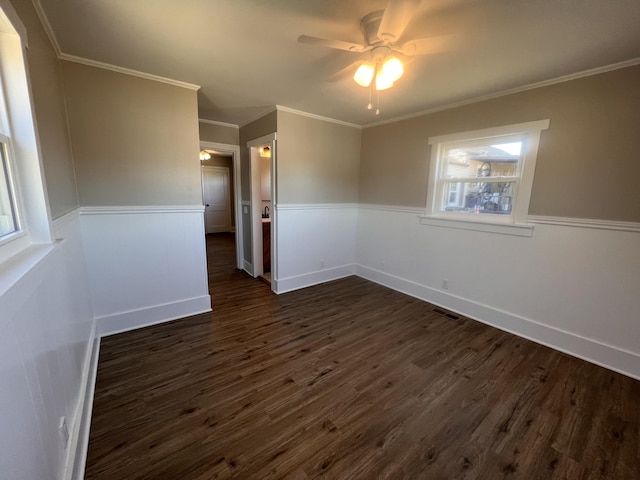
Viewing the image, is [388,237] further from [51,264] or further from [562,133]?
[51,264]

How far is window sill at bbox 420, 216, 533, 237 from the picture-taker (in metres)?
2.63

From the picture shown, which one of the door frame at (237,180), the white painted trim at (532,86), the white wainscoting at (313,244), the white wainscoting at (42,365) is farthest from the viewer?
the door frame at (237,180)

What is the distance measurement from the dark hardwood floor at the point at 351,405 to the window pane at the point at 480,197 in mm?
1316

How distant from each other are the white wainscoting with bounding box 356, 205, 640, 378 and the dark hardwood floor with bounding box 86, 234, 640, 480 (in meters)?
0.18

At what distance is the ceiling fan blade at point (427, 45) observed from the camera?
1.71m

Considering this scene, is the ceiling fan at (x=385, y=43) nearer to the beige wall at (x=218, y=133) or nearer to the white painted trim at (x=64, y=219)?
the white painted trim at (x=64, y=219)

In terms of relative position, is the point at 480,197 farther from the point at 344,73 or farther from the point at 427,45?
the point at 344,73

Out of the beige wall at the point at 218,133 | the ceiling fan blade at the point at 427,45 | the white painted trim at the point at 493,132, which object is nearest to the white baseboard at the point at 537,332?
the white painted trim at the point at 493,132

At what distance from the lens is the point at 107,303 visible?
8.32 ft

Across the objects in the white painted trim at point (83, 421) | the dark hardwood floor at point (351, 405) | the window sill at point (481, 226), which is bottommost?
the dark hardwood floor at point (351, 405)

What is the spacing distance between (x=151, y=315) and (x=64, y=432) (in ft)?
5.31

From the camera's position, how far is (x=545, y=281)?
254 centimetres

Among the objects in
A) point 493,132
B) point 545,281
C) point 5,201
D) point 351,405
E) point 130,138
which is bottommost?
point 351,405

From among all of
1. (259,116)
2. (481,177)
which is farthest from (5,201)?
(481,177)
